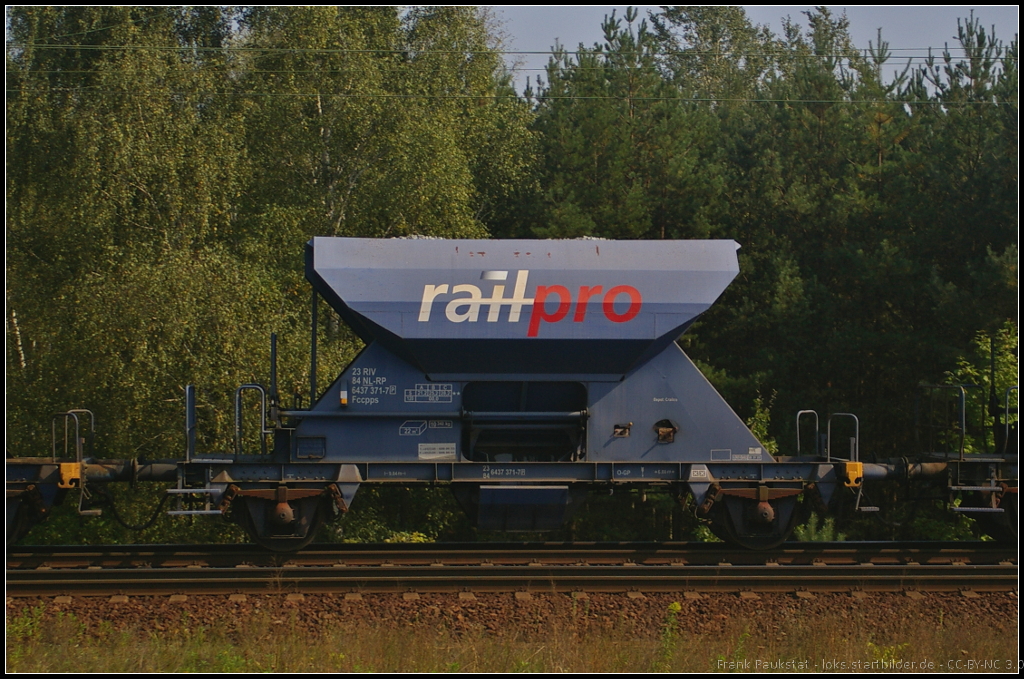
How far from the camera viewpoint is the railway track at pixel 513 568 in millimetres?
9898

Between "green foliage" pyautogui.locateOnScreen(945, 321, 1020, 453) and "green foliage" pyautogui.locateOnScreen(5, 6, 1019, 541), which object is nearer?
"green foliage" pyautogui.locateOnScreen(5, 6, 1019, 541)

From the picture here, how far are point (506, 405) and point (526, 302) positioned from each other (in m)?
1.40

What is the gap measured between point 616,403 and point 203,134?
38.5ft

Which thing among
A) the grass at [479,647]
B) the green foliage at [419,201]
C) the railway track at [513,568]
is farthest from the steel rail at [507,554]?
the green foliage at [419,201]

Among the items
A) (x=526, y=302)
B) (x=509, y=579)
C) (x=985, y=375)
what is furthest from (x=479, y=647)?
(x=985, y=375)

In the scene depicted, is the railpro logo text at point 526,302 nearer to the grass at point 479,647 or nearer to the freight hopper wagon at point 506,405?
the freight hopper wagon at point 506,405

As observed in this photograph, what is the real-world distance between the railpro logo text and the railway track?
9.20ft

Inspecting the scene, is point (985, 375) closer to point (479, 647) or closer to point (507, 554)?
point (507, 554)

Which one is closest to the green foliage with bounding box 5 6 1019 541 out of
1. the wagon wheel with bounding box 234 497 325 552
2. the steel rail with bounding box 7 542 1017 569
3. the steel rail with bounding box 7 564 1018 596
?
the steel rail with bounding box 7 542 1017 569

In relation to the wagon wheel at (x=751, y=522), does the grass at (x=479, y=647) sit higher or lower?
lower

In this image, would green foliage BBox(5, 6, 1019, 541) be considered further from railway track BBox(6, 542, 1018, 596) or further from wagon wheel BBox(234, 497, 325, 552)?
wagon wheel BBox(234, 497, 325, 552)

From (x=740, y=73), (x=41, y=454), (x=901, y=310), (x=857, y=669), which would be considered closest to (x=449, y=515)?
(x=41, y=454)

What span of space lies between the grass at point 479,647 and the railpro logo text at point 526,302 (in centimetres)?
332

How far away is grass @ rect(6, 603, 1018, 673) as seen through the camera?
781 cm
